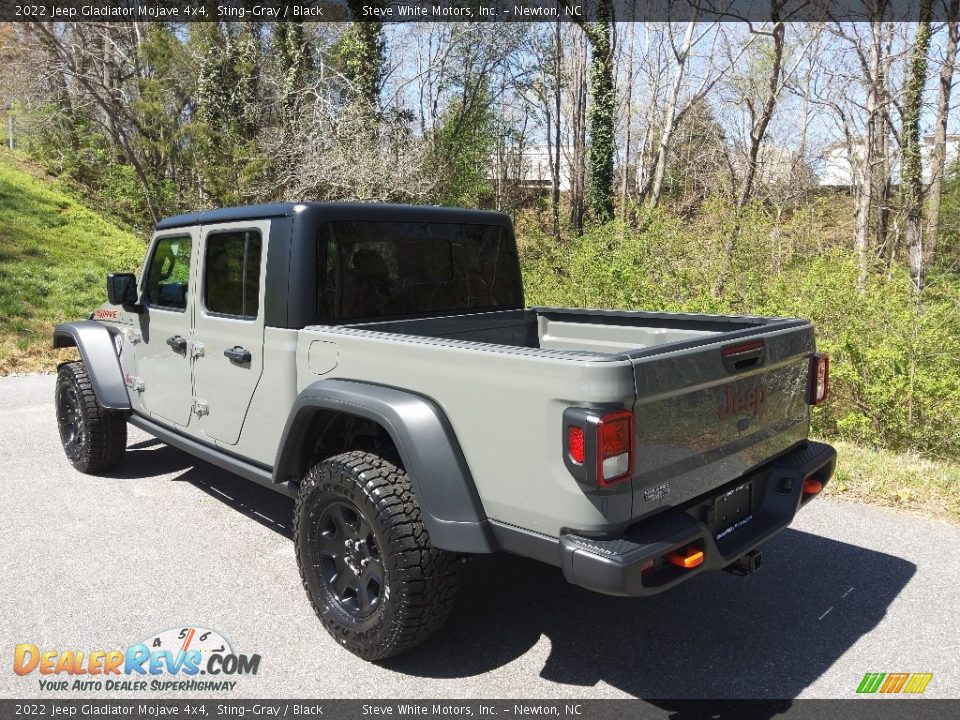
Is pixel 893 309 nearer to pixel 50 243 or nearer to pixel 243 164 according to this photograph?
pixel 243 164

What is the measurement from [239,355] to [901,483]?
4.43 meters

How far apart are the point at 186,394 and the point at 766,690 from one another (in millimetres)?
3394

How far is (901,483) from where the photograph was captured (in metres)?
4.96

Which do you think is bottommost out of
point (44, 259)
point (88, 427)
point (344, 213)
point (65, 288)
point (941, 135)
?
point (88, 427)

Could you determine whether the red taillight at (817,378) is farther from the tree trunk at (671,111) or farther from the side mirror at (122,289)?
the tree trunk at (671,111)

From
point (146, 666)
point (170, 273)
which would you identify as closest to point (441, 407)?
point (146, 666)

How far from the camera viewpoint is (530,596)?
3586 mm

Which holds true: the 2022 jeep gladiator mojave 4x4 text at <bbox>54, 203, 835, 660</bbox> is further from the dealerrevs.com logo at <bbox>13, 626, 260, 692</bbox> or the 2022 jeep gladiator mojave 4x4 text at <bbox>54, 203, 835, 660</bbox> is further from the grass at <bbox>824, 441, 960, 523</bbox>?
the grass at <bbox>824, 441, 960, 523</bbox>

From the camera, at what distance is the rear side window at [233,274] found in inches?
146

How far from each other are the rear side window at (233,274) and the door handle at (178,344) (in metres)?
0.34

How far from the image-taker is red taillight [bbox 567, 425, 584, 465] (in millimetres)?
2328

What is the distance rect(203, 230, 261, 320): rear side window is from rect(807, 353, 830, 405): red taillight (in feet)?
8.97

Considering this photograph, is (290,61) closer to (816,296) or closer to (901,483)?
(816,296)

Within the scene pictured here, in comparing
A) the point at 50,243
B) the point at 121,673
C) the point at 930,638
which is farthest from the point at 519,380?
the point at 50,243
